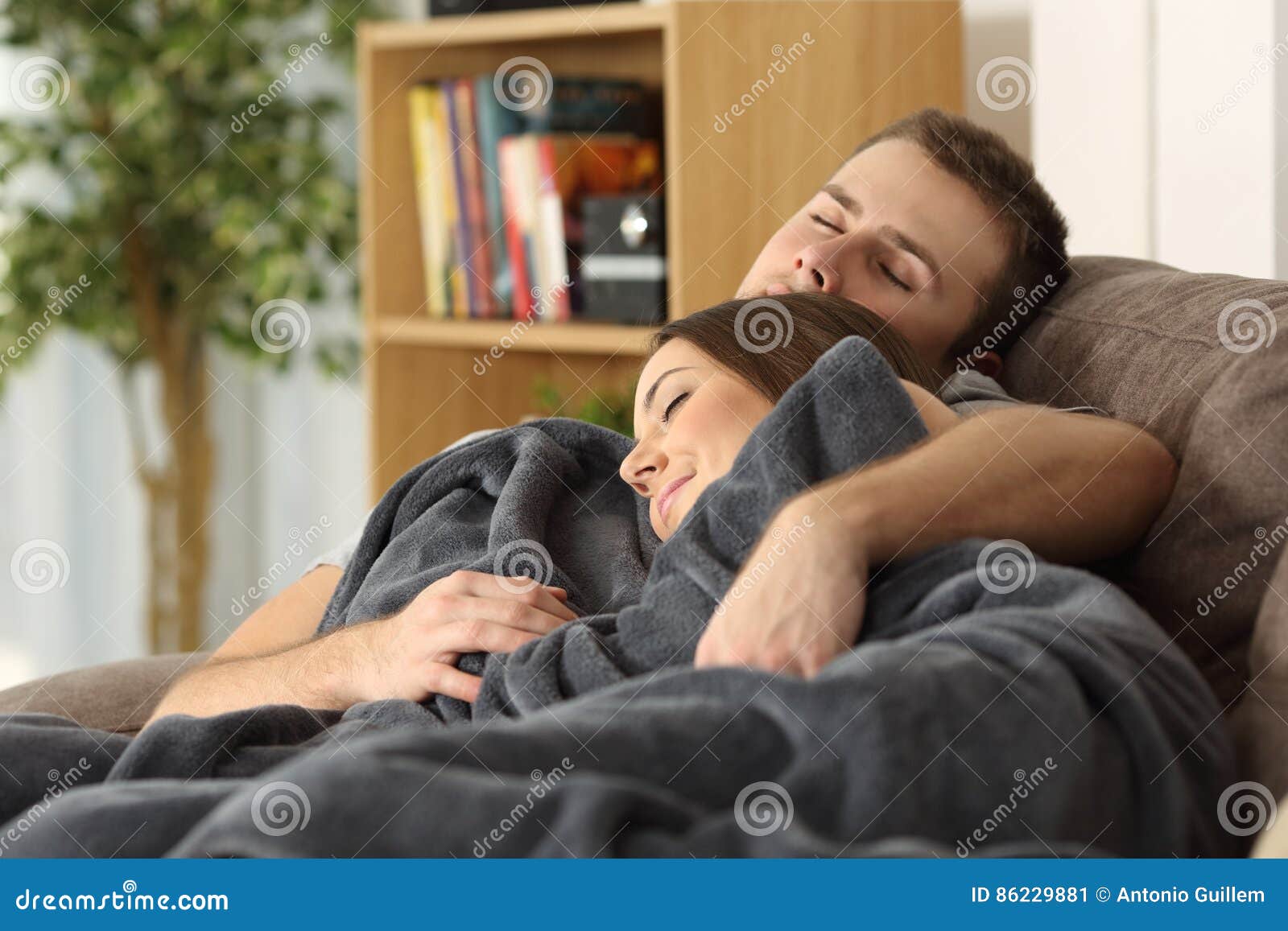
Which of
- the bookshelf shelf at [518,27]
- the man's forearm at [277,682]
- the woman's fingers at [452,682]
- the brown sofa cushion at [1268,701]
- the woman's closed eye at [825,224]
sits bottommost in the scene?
the man's forearm at [277,682]

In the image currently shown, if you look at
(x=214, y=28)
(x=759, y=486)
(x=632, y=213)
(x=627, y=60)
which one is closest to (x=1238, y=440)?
(x=759, y=486)

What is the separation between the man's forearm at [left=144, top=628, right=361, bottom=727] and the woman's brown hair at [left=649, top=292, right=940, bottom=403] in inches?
14.6

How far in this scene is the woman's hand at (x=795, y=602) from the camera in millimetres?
774

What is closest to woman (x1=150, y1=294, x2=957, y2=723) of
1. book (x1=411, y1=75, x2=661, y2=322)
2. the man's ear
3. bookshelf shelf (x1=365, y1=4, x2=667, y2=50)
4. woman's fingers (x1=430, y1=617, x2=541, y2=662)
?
woman's fingers (x1=430, y1=617, x2=541, y2=662)

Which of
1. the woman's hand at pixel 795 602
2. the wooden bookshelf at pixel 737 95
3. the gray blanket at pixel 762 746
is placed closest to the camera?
the gray blanket at pixel 762 746

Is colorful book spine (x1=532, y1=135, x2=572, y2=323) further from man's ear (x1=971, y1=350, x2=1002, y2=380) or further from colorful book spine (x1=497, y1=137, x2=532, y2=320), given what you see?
man's ear (x1=971, y1=350, x2=1002, y2=380)

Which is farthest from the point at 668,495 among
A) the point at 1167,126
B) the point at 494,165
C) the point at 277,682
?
the point at 494,165

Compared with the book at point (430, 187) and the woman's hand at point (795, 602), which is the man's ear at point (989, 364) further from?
the book at point (430, 187)

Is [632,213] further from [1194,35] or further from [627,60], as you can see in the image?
[1194,35]

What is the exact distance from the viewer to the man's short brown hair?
4.53 ft

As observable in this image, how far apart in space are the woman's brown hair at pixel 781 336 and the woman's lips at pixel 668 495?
10 cm

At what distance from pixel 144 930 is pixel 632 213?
1607 millimetres

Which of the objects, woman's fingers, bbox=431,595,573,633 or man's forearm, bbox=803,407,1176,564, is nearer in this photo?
man's forearm, bbox=803,407,1176,564

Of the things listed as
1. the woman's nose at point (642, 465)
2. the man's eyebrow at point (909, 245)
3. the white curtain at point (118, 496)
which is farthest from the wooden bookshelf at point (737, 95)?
the white curtain at point (118, 496)
